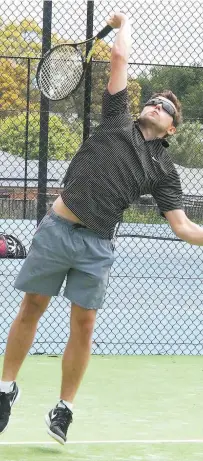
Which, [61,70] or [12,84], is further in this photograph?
[12,84]

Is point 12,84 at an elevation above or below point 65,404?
above

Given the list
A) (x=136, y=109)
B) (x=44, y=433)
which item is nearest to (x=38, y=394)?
(x=44, y=433)

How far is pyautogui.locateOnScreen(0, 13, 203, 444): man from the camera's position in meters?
4.70

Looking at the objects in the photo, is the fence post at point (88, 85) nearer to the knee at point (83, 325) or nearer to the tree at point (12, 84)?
the knee at point (83, 325)

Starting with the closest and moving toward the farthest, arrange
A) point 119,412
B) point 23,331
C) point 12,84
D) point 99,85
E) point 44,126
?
1. point 23,331
2. point 119,412
3. point 44,126
4. point 99,85
5. point 12,84

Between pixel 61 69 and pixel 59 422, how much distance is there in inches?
78.4

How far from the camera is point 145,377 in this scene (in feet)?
22.2

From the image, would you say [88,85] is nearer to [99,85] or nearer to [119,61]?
[99,85]

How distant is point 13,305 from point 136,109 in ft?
9.07

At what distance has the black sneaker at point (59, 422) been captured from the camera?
15.4 feet

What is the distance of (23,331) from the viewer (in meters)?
4.78

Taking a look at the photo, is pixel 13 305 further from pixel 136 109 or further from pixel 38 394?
pixel 38 394

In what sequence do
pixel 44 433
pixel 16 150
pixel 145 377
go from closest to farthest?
pixel 44 433, pixel 145 377, pixel 16 150

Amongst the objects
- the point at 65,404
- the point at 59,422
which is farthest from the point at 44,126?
the point at 59,422
